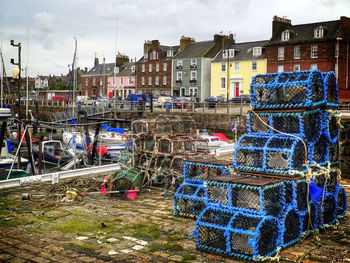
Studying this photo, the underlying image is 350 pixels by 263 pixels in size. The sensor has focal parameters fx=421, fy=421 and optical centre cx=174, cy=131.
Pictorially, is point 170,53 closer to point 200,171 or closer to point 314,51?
point 314,51

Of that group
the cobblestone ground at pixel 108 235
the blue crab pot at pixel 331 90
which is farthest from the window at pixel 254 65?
the blue crab pot at pixel 331 90

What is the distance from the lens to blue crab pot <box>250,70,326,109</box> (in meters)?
6.76

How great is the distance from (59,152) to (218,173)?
14978 millimetres

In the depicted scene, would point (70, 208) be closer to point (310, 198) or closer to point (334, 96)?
point (310, 198)

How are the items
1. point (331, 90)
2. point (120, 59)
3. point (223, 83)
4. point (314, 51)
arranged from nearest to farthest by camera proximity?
point (331, 90)
point (314, 51)
point (223, 83)
point (120, 59)

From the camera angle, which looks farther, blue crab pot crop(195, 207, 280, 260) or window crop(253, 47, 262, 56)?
window crop(253, 47, 262, 56)

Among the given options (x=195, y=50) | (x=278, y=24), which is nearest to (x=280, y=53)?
(x=278, y=24)

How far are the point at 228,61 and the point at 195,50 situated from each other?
932 centimetres

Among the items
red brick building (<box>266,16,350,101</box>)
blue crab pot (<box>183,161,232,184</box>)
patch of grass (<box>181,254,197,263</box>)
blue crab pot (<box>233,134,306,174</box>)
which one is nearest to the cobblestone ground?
patch of grass (<box>181,254,197,263</box>)

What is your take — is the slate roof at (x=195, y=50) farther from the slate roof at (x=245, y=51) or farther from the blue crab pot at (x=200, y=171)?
the blue crab pot at (x=200, y=171)

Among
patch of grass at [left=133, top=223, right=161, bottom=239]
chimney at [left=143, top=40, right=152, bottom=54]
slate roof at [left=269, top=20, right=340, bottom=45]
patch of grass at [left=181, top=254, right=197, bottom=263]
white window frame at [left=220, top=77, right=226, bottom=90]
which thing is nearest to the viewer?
patch of grass at [left=181, top=254, right=197, bottom=263]

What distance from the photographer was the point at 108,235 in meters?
6.81

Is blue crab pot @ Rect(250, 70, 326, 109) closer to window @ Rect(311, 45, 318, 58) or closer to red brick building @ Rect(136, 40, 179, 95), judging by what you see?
window @ Rect(311, 45, 318, 58)

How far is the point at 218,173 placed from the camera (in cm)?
800
